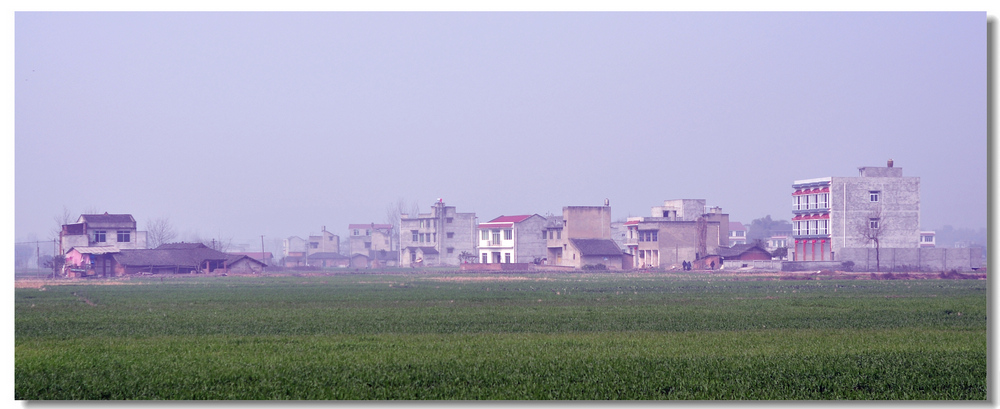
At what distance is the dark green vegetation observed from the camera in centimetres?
1723

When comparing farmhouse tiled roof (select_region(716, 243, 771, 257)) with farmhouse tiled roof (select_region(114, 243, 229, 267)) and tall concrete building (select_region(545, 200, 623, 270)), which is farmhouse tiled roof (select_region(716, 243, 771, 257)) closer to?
tall concrete building (select_region(545, 200, 623, 270))

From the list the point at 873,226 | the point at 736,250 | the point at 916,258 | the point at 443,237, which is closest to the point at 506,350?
the point at 916,258

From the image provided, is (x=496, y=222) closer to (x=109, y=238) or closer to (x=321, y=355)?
(x=109, y=238)

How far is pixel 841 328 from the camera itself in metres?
29.8

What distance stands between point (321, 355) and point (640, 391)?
838cm

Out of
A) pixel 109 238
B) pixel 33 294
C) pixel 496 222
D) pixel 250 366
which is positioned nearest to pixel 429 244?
pixel 496 222

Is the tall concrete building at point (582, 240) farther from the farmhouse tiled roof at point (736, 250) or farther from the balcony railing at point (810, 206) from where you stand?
the balcony railing at point (810, 206)

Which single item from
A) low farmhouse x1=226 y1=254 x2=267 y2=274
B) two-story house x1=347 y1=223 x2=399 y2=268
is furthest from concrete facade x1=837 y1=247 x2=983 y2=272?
two-story house x1=347 y1=223 x2=399 y2=268

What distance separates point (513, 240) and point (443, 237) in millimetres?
24265

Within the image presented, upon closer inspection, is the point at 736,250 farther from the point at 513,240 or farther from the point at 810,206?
the point at 513,240

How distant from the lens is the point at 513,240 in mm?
119625

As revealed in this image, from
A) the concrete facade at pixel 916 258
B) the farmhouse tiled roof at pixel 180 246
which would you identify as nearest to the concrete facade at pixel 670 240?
the concrete facade at pixel 916 258

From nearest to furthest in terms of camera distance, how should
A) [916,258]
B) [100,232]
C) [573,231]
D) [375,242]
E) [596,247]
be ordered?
[916,258], [100,232], [596,247], [573,231], [375,242]

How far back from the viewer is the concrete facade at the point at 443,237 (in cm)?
14062
